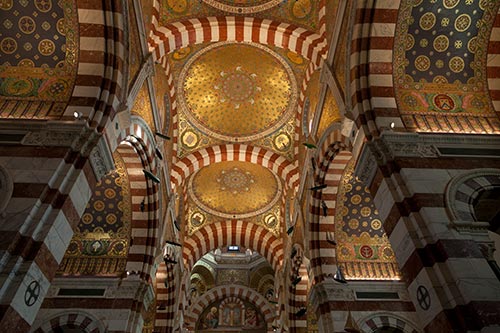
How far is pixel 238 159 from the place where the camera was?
13516 mm

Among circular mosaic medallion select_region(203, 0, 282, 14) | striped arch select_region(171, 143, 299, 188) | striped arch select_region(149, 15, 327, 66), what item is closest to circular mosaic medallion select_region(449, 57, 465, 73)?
striped arch select_region(149, 15, 327, 66)

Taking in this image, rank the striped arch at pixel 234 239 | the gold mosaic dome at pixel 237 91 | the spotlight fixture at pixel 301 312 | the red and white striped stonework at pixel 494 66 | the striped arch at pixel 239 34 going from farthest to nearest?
the striped arch at pixel 234 239
the spotlight fixture at pixel 301 312
the gold mosaic dome at pixel 237 91
the striped arch at pixel 239 34
the red and white striped stonework at pixel 494 66

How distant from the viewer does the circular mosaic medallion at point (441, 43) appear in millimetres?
6906

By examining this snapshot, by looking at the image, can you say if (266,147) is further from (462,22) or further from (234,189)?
(462,22)

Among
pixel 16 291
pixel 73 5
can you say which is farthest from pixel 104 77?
pixel 16 291

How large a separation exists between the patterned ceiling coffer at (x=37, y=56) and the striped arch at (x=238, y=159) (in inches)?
246

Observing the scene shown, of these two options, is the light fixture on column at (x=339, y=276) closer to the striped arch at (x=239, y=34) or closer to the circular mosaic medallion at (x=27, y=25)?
the striped arch at (x=239, y=34)

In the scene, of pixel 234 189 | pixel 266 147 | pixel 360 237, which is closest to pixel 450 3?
pixel 360 237

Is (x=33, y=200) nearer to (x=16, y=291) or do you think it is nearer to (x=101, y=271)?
(x=16, y=291)

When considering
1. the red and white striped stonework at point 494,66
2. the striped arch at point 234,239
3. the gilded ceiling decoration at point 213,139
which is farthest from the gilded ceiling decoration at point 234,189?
the red and white striped stonework at point 494,66

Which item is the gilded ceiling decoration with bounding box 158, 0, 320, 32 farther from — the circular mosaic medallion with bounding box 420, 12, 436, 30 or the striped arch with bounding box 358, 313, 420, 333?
the striped arch with bounding box 358, 313, 420, 333

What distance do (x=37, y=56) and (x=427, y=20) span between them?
22.2ft

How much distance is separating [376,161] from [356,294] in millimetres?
4331

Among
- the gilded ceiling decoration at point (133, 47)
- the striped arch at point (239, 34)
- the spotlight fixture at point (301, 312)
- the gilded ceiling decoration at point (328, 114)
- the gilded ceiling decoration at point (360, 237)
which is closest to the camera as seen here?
the gilded ceiling decoration at point (133, 47)
